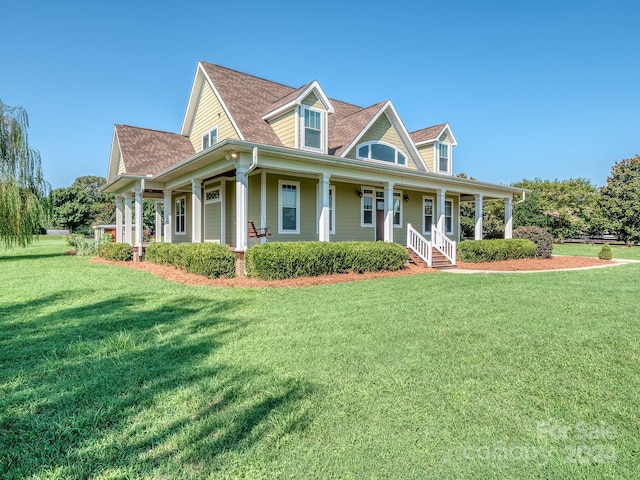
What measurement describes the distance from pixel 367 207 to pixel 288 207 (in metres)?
4.01

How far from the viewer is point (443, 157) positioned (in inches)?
721

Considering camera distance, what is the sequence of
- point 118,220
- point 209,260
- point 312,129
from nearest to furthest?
point 209,260 → point 312,129 → point 118,220

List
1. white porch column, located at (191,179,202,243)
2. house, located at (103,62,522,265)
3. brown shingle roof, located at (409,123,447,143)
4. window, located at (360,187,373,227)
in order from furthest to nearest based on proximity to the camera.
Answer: brown shingle roof, located at (409,123,447,143)
window, located at (360,187,373,227)
white porch column, located at (191,179,202,243)
house, located at (103,62,522,265)

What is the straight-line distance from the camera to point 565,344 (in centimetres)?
409

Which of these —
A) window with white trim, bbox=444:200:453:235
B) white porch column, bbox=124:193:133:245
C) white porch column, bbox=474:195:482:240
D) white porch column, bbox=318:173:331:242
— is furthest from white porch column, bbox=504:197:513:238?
white porch column, bbox=124:193:133:245

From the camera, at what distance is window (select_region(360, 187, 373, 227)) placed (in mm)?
15180

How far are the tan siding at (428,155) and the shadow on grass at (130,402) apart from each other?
611 inches

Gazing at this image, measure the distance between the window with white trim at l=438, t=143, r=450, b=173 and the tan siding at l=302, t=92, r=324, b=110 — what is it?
25.3ft

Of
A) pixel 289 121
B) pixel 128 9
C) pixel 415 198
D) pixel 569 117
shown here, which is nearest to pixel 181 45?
pixel 128 9

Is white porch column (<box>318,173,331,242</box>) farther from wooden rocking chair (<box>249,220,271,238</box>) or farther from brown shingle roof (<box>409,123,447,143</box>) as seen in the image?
brown shingle roof (<box>409,123,447,143</box>)

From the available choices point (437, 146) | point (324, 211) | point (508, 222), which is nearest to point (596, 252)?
point (508, 222)

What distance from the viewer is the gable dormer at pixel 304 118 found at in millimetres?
12719

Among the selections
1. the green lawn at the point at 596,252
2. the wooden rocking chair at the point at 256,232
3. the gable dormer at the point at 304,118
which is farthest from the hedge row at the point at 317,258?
the green lawn at the point at 596,252

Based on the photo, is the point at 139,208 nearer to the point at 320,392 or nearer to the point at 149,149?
the point at 149,149
